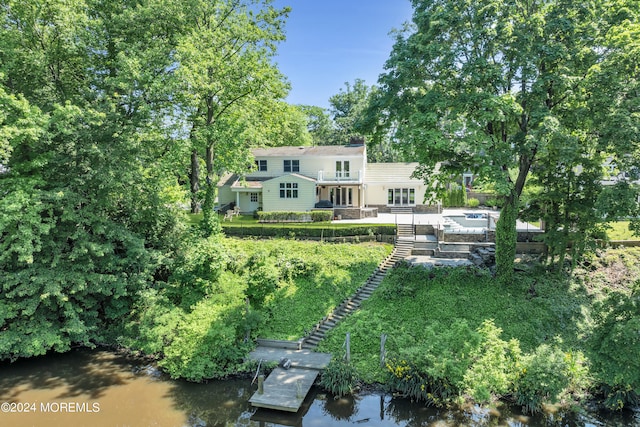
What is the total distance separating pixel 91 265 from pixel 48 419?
525 cm

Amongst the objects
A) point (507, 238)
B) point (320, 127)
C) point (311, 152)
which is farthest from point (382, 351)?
point (320, 127)

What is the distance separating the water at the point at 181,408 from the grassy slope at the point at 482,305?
165 centimetres

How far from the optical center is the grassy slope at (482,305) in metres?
14.6

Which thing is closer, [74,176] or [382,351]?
[382,351]

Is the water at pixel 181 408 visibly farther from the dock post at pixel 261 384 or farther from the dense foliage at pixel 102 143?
the dense foliage at pixel 102 143

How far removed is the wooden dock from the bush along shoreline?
725mm

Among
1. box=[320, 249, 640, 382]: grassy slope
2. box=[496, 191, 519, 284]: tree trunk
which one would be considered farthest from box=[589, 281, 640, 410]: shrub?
box=[496, 191, 519, 284]: tree trunk

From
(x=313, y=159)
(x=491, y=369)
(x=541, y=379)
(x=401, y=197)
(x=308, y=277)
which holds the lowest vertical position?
(x=541, y=379)

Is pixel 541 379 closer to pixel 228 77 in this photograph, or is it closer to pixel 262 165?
pixel 228 77

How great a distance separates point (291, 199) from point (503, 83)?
19297 millimetres

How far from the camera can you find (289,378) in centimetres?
1310

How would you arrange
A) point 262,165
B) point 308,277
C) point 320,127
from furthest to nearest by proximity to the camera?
point 320,127
point 262,165
point 308,277

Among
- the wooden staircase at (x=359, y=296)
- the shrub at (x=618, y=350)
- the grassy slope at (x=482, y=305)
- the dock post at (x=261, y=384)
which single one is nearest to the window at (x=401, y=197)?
the wooden staircase at (x=359, y=296)

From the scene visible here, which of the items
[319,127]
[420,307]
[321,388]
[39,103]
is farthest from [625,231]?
[319,127]
